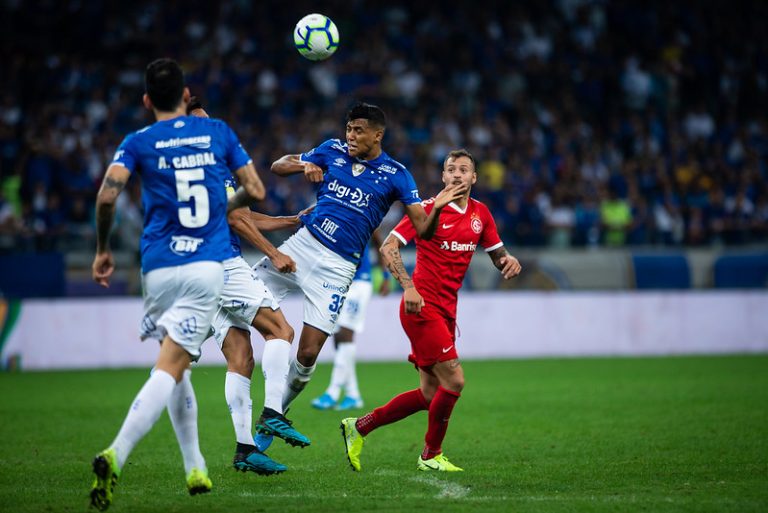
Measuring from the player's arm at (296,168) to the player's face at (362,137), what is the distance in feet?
1.27

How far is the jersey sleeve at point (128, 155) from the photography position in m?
6.12

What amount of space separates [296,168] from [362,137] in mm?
626

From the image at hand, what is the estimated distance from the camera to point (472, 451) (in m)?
8.80

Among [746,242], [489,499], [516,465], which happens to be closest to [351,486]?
[489,499]

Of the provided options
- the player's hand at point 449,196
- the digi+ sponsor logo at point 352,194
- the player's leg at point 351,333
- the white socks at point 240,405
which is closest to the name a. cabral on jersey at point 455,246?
the player's hand at point 449,196

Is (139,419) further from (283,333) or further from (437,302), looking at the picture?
(437,302)

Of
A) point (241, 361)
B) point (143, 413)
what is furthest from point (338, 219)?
point (143, 413)

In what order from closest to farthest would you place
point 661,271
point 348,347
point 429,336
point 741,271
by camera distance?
point 429,336 < point 348,347 < point 661,271 < point 741,271

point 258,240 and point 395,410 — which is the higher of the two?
point 258,240

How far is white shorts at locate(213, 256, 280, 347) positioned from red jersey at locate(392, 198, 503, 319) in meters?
1.15

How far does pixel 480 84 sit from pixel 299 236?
1729 centimetres

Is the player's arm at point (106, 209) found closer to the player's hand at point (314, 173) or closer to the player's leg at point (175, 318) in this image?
the player's leg at point (175, 318)

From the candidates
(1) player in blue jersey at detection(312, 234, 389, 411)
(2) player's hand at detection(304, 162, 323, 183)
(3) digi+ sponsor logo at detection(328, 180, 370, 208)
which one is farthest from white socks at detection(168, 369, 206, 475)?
(1) player in blue jersey at detection(312, 234, 389, 411)

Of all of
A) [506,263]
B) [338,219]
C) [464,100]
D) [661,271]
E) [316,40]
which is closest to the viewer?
[506,263]
